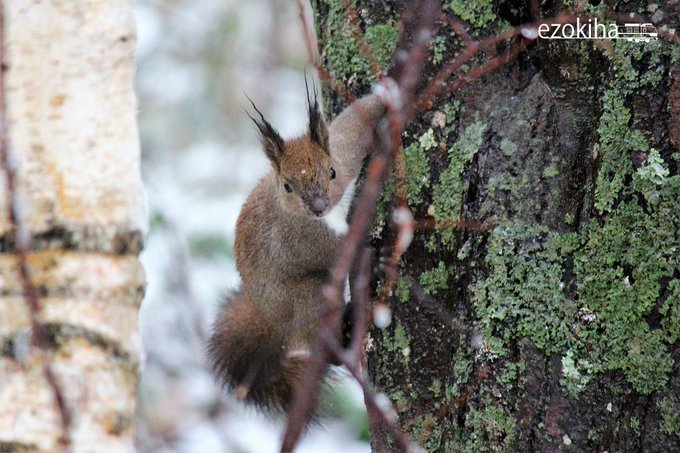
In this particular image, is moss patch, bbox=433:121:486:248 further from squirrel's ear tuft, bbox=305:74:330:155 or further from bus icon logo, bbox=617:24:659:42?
squirrel's ear tuft, bbox=305:74:330:155

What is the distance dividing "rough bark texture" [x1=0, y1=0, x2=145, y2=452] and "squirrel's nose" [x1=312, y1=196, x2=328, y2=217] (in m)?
1.45

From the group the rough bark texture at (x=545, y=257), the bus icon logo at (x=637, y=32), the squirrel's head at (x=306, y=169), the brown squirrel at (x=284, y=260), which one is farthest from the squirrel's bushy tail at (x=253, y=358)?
the bus icon logo at (x=637, y=32)

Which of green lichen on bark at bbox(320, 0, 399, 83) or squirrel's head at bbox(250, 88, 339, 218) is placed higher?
green lichen on bark at bbox(320, 0, 399, 83)

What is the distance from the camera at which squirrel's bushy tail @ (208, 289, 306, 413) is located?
8.73 feet

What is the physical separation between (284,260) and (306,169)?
1.00 feet

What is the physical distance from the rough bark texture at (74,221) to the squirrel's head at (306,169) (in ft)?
4.74

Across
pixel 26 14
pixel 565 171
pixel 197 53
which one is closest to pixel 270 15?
pixel 197 53

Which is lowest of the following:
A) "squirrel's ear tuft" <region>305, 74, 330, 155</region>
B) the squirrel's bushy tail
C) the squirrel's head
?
the squirrel's bushy tail

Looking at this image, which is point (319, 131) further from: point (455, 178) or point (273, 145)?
point (455, 178)

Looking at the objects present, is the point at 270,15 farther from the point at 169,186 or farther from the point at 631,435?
the point at 631,435

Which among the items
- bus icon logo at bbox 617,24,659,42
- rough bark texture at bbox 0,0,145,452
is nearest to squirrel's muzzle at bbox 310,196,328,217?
bus icon logo at bbox 617,24,659,42

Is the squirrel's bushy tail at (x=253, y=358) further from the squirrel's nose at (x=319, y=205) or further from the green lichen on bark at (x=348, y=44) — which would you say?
the green lichen on bark at (x=348, y=44)

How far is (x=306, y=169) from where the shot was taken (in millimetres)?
2566

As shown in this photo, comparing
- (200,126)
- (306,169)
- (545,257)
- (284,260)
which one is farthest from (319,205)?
(200,126)
